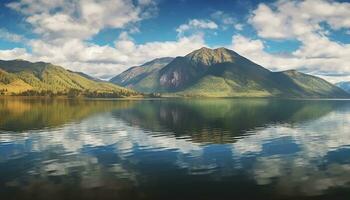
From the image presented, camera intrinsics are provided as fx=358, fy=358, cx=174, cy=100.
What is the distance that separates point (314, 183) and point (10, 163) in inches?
1778

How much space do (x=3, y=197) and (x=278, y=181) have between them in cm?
3260

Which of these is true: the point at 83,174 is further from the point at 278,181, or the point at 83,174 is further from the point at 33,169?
the point at 278,181

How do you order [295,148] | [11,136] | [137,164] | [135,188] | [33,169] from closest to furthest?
[135,188], [33,169], [137,164], [295,148], [11,136]

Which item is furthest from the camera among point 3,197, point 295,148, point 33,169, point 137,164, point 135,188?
point 295,148

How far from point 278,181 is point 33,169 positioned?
3471 cm

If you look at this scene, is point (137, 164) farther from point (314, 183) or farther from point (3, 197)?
point (314, 183)

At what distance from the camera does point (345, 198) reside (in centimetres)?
3916

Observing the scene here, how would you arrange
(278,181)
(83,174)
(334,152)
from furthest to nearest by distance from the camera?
(334,152)
(83,174)
(278,181)

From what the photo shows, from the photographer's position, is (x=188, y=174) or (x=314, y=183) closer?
(x=314, y=183)

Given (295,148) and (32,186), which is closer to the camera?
(32,186)

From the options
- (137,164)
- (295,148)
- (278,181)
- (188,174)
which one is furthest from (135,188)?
(295,148)

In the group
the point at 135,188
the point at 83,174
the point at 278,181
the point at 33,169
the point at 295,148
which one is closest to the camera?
the point at 135,188

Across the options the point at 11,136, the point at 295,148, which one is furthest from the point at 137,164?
the point at 11,136

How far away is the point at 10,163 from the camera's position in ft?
186
